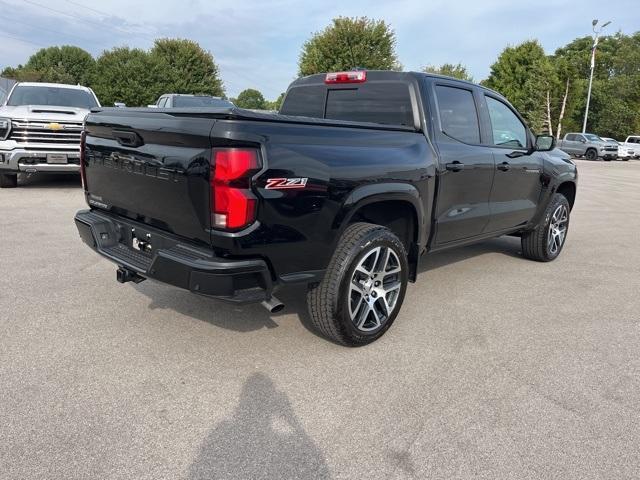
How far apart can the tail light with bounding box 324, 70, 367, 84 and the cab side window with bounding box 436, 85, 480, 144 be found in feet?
2.03

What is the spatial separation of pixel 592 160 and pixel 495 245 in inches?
1164

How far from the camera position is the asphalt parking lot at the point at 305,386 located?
7.51 feet

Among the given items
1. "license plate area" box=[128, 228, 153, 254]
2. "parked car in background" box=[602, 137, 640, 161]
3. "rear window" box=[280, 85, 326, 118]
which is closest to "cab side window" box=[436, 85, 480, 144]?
"rear window" box=[280, 85, 326, 118]

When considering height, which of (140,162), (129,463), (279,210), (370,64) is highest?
(370,64)

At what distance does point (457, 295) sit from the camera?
460 centimetres

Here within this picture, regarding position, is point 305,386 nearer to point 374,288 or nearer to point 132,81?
point 374,288

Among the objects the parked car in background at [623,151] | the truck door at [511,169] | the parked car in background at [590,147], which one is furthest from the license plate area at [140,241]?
the parked car in background at [623,151]

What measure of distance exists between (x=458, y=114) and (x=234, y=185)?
2483 mm

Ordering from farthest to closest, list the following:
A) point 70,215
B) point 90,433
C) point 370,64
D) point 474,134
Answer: point 370,64
point 70,215
point 474,134
point 90,433

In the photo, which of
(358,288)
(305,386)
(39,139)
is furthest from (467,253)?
(39,139)

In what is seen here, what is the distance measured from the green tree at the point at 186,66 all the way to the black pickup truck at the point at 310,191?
3678 centimetres

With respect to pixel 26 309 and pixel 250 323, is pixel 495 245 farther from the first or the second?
pixel 26 309

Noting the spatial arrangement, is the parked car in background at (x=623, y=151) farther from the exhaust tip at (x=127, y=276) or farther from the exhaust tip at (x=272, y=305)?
the exhaust tip at (x=127, y=276)

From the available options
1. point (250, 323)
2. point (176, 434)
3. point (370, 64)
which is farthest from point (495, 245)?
point (370, 64)
